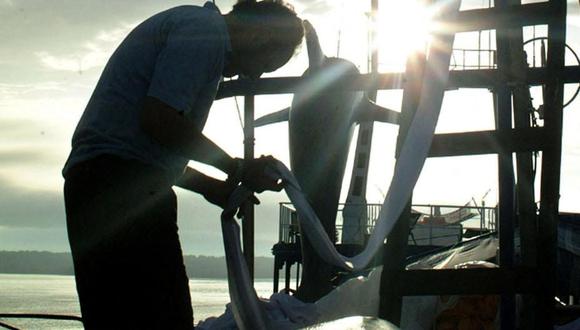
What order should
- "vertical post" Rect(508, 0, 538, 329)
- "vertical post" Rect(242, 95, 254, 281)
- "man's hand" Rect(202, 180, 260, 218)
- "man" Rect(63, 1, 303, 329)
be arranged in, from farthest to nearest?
"vertical post" Rect(242, 95, 254, 281), "vertical post" Rect(508, 0, 538, 329), "man's hand" Rect(202, 180, 260, 218), "man" Rect(63, 1, 303, 329)

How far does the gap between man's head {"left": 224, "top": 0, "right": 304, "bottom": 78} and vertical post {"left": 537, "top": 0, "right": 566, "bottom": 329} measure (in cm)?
99

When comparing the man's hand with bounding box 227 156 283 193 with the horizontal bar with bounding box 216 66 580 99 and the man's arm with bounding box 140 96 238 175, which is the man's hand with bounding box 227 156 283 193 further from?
the horizontal bar with bounding box 216 66 580 99

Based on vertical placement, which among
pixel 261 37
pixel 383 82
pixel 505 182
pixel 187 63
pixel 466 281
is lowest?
pixel 466 281

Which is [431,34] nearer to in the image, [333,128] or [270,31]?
[270,31]

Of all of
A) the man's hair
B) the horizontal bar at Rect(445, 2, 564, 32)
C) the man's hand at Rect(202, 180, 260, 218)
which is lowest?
the man's hand at Rect(202, 180, 260, 218)

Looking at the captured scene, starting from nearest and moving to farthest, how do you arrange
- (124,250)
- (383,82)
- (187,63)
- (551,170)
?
1. (187,63)
2. (124,250)
3. (551,170)
4. (383,82)

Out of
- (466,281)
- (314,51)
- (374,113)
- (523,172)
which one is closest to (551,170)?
(523,172)

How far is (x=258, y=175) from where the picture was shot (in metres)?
2.76

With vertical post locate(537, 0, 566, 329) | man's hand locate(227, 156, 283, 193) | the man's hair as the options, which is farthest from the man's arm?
vertical post locate(537, 0, 566, 329)

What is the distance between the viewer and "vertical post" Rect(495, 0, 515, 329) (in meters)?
3.48

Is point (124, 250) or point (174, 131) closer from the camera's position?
point (174, 131)

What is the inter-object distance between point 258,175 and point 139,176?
366 millimetres

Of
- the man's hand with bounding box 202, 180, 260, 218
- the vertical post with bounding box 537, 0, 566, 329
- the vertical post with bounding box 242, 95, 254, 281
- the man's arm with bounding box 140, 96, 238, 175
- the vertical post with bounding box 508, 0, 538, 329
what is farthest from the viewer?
the vertical post with bounding box 242, 95, 254, 281

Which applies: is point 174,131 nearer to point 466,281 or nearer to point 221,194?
point 221,194
